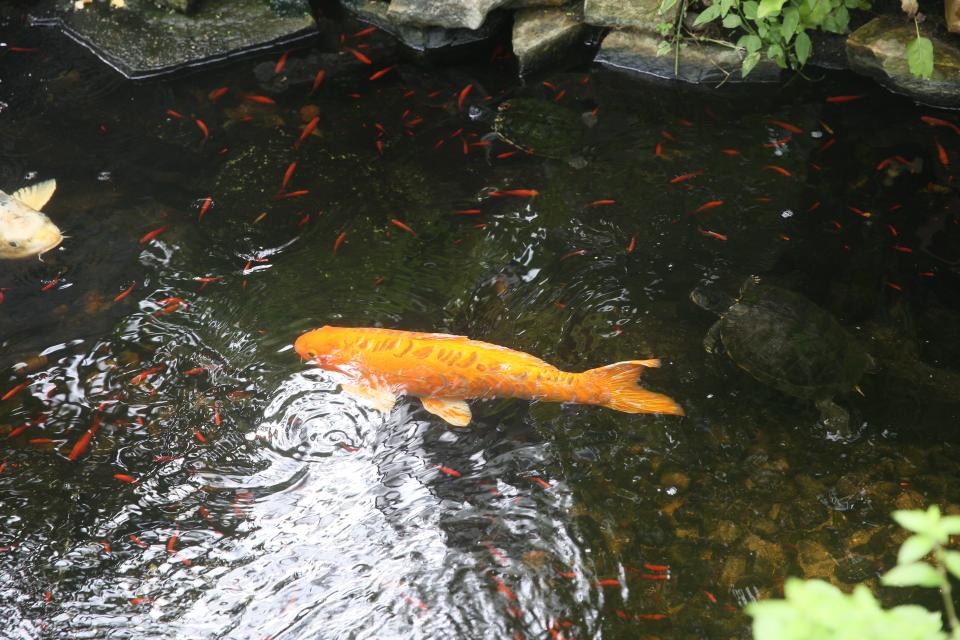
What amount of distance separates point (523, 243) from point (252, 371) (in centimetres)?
184

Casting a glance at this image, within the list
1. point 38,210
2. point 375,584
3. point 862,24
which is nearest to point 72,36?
point 38,210

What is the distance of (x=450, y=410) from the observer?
381cm

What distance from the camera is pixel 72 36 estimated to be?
6.98 m

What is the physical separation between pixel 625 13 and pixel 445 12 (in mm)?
1522

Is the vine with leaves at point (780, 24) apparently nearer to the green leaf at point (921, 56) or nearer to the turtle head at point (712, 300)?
the green leaf at point (921, 56)

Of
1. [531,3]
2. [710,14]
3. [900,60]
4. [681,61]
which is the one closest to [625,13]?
[681,61]

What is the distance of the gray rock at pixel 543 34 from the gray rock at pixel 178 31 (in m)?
2.02

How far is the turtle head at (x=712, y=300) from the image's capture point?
4230 mm

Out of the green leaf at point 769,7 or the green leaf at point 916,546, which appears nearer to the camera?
the green leaf at point 916,546

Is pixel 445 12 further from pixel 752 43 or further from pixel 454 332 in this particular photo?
pixel 454 332

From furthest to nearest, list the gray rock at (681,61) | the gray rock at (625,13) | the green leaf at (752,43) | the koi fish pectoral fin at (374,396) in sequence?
1. the gray rock at (625,13)
2. the gray rock at (681,61)
3. the green leaf at (752,43)
4. the koi fish pectoral fin at (374,396)

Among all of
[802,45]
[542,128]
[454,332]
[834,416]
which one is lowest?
[834,416]

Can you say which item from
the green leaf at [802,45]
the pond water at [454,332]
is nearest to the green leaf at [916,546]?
the pond water at [454,332]

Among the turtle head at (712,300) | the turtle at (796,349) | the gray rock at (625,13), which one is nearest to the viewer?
the turtle at (796,349)
